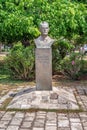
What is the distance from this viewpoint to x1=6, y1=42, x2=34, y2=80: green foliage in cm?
1205

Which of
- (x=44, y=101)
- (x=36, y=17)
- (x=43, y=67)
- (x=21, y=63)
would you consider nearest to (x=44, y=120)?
(x=44, y=101)

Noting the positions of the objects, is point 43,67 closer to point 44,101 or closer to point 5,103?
point 44,101

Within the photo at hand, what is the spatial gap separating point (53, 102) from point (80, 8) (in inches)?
334

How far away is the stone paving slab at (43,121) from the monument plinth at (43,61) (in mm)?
1521

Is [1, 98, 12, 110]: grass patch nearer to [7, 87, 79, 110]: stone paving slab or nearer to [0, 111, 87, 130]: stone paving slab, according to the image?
[7, 87, 79, 110]: stone paving slab

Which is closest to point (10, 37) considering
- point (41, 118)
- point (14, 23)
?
point (14, 23)

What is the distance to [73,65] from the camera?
12.3m

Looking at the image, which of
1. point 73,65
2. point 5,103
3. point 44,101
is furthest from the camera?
point 73,65

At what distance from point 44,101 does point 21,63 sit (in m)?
4.73

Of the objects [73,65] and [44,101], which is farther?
[73,65]

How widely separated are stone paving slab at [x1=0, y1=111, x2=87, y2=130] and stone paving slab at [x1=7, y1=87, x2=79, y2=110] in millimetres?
379

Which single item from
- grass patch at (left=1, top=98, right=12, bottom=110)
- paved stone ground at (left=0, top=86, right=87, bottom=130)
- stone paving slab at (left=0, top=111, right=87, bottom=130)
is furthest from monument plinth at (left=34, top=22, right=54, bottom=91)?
stone paving slab at (left=0, top=111, right=87, bottom=130)

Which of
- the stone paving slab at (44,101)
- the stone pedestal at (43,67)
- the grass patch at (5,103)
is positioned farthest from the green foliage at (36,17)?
the stone paving slab at (44,101)

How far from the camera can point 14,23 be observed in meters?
13.8
